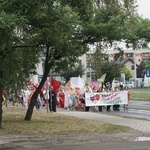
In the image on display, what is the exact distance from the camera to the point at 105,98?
27.6 metres

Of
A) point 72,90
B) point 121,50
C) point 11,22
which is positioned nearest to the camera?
point 11,22

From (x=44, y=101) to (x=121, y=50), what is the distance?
14840 millimetres

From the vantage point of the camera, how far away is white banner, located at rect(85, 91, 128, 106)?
27359mm

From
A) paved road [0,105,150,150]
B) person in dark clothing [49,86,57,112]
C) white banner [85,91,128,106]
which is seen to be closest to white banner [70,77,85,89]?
white banner [85,91,128,106]

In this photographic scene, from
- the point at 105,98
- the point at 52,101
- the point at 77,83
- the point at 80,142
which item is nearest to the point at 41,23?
the point at 80,142

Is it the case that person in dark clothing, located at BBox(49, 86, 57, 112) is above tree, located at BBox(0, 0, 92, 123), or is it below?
below

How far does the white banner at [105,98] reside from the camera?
27359mm

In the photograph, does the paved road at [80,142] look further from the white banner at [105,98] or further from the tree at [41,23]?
the white banner at [105,98]

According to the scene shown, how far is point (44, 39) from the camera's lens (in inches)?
577

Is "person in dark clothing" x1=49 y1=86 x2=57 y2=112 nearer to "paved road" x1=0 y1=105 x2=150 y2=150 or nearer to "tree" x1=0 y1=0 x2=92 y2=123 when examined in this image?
"tree" x1=0 y1=0 x2=92 y2=123

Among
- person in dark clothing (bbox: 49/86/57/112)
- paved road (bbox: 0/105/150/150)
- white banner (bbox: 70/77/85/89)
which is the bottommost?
paved road (bbox: 0/105/150/150)

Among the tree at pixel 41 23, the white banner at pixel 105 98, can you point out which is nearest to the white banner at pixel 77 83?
the white banner at pixel 105 98

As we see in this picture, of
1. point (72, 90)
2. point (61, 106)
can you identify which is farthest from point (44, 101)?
point (72, 90)

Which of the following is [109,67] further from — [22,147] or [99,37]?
[22,147]
